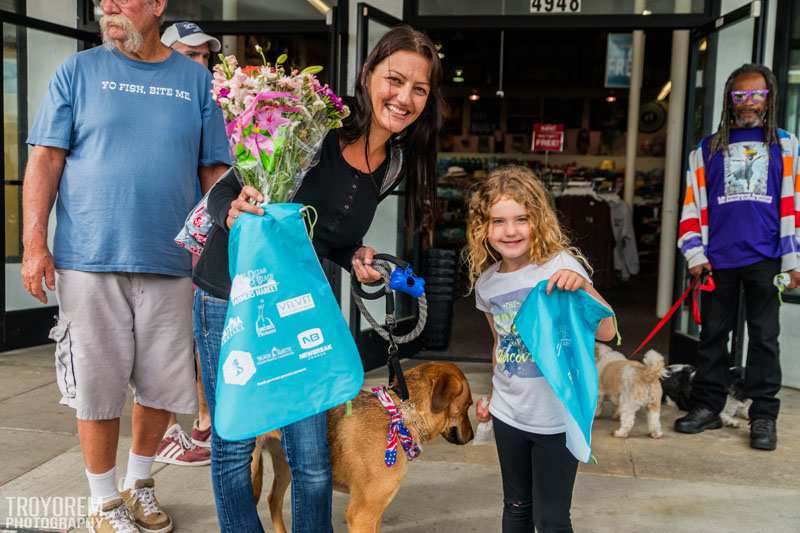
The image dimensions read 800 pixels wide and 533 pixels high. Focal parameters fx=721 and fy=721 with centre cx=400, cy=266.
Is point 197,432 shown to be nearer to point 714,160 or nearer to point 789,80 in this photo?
point 714,160

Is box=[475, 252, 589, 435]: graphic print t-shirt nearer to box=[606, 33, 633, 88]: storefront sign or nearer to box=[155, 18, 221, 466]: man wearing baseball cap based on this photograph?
box=[155, 18, 221, 466]: man wearing baseball cap

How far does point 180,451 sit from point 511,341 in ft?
7.16

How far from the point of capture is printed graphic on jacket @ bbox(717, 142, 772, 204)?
13.8 ft

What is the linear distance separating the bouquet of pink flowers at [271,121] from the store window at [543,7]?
166 inches

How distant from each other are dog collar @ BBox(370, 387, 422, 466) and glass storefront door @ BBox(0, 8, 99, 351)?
4815 mm

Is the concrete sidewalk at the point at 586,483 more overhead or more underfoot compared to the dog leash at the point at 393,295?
more underfoot

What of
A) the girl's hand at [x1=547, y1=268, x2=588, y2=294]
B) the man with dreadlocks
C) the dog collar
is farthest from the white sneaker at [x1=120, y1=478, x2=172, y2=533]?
the man with dreadlocks

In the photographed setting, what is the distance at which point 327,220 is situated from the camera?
2439 millimetres

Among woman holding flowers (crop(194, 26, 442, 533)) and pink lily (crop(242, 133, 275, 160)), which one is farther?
woman holding flowers (crop(194, 26, 442, 533))

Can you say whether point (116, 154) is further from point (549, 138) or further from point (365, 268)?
point (549, 138)

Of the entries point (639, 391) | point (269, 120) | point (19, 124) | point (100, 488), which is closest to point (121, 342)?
point (100, 488)

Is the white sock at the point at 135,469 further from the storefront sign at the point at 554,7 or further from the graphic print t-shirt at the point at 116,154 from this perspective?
the storefront sign at the point at 554,7

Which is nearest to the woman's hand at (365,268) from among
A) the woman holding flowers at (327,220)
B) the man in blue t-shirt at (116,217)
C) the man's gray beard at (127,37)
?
the woman holding flowers at (327,220)

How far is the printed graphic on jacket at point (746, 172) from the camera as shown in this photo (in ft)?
13.8
